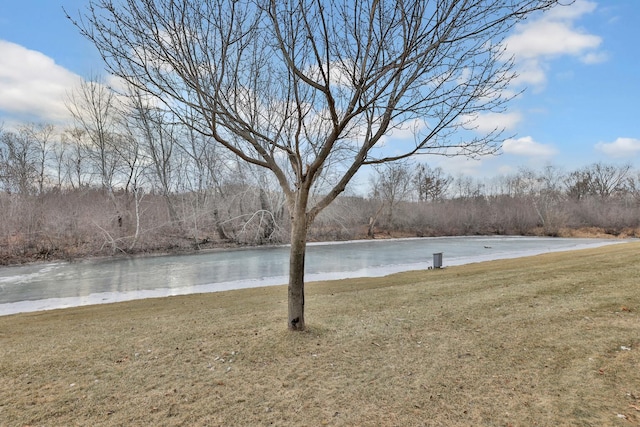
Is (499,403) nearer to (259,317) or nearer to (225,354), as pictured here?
(225,354)

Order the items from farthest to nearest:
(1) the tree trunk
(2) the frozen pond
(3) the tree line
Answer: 1. (3) the tree line
2. (2) the frozen pond
3. (1) the tree trunk

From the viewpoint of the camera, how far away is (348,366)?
327cm

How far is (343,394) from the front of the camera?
2758mm

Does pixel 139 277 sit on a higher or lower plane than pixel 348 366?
lower

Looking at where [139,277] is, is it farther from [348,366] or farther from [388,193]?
[388,193]

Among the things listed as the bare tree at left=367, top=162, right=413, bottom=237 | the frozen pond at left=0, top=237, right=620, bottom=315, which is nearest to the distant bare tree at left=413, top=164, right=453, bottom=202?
the bare tree at left=367, top=162, right=413, bottom=237

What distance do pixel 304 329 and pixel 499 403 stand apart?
2174mm

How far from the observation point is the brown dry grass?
2482 mm

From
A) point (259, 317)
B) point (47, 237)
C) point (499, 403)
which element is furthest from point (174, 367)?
point (47, 237)

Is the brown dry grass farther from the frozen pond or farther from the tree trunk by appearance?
the frozen pond

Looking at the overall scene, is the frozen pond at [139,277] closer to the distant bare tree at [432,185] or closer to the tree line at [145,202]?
the tree line at [145,202]

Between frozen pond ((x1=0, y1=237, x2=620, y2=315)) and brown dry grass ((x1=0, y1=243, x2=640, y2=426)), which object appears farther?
frozen pond ((x1=0, y1=237, x2=620, y2=315))

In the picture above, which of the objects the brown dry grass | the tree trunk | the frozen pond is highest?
the tree trunk

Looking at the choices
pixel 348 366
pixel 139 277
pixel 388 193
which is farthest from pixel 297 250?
pixel 388 193
